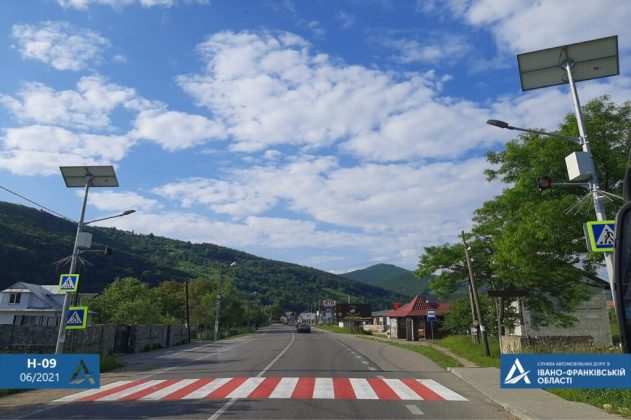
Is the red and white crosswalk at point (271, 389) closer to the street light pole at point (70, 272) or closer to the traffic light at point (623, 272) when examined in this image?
the street light pole at point (70, 272)

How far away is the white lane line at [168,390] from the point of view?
11.0 metres

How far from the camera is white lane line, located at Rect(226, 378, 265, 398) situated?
1119 centimetres

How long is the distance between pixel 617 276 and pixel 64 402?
11539 mm

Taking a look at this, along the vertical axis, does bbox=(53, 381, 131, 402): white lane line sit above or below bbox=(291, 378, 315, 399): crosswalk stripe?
below

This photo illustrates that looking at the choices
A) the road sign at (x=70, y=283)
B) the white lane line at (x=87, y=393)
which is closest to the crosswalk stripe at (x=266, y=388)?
the white lane line at (x=87, y=393)

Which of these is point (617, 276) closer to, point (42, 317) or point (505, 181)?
point (505, 181)

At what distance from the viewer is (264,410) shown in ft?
30.4

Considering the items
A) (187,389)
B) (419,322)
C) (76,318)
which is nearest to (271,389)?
(187,389)

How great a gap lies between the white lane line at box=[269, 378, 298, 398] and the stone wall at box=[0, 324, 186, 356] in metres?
12.4

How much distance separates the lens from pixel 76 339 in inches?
834

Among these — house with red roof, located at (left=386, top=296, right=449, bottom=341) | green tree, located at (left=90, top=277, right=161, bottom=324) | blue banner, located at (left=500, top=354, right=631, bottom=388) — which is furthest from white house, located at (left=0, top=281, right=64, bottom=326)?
blue banner, located at (left=500, top=354, right=631, bottom=388)

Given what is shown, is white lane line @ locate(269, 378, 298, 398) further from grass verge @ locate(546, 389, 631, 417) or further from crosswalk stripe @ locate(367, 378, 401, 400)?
grass verge @ locate(546, 389, 631, 417)

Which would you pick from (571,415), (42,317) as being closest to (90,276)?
(42,317)

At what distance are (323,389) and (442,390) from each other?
333 centimetres
